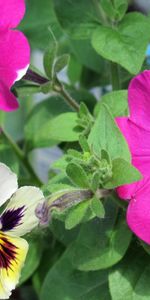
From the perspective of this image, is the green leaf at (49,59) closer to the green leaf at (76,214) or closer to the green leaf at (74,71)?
the green leaf at (76,214)

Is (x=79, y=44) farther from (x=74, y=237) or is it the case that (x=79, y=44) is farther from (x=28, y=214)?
(x=28, y=214)

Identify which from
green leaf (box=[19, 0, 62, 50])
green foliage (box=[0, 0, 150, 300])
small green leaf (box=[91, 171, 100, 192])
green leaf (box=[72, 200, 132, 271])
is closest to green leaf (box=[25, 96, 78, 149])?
green foliage (box=[0, 0, 150, 300])

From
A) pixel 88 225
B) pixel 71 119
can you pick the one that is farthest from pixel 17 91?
pixel 88 225

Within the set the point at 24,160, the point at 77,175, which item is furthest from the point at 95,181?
the point at 24,160

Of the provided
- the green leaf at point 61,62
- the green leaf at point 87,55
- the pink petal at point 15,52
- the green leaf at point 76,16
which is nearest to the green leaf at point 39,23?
the green leaf at point 87,55

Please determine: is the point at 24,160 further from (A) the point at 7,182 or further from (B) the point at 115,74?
(A) the point at 7,182

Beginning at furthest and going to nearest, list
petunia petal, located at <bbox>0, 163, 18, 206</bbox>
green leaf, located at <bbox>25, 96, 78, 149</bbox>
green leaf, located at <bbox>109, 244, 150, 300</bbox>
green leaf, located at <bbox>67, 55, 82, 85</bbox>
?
green leaf, located at <bbox>67, 55, 82, 85</bbox> < green leaf, located at <bbox>25, 96, 78, 149</bbox> < green leaf, located at <bbox>109, 244, 150, 300</bbox> < petunia petal, located at <bbox>0, 163, 18, 206</bbox>

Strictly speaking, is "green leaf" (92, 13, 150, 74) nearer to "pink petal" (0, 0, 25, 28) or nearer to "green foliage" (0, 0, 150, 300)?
"green foliage" (0, 0, 150, 300)
